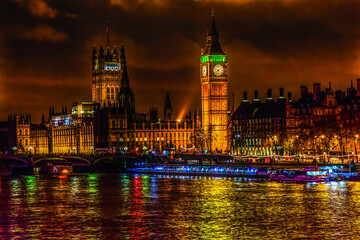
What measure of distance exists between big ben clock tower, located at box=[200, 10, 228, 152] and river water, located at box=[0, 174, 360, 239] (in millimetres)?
71516

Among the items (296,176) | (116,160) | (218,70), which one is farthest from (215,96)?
(296,176)

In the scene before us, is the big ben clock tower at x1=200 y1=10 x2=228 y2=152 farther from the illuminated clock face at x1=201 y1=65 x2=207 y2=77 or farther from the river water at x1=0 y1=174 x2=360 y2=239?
the river water at x1=0 y1=174 x2=360 y2=239

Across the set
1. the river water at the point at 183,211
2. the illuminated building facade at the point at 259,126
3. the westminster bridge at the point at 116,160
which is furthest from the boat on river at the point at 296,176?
the illuminated building facade at the point at 259,126

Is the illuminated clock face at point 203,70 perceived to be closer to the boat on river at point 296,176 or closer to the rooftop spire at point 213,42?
the rooftop spire at point 213,42

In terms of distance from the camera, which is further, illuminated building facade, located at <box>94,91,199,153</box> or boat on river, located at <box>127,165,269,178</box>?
illuminated building facade, located at <box>94,91,199,153</box>

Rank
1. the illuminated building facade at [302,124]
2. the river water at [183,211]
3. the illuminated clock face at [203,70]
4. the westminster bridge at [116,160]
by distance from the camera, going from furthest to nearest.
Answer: the illuminated clock face at [203,70] < the westminster bridge at [116,160] < the illuminated building facade at [302,124] < the river water at [183,211]

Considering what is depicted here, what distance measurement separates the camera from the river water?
56.0 m

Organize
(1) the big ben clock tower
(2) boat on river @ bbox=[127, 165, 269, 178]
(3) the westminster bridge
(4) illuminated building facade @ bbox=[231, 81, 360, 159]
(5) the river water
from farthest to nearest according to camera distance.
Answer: (1) the big ben clock tower → (3) the westminster bridge → (4) illuminated building facade @ bbox=[231, 81, 360, 159] → (2) boat on river @ bbox=[127, 165, 269, 178] → (5) the river water

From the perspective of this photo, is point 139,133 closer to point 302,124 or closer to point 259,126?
point 259,126

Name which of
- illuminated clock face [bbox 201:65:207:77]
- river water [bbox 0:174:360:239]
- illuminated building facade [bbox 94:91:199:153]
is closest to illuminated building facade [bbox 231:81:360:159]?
illuminated clock face [bbox 201:65:207:77]

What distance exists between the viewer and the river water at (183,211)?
56000 mm

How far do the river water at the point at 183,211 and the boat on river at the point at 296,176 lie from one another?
190 cm

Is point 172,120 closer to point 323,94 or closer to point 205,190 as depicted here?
point 323,94

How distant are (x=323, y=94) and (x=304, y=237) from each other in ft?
269
